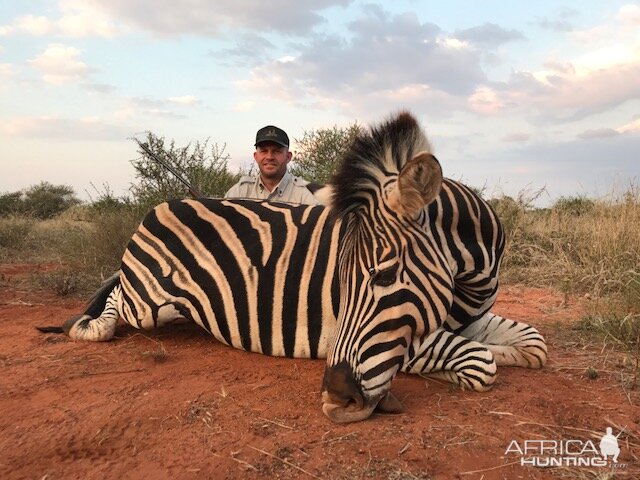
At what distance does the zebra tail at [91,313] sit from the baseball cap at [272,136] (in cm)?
208

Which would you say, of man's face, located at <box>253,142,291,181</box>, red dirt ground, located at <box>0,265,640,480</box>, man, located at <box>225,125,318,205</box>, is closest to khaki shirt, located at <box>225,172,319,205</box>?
man, located at <box>225,125,318,205</box>

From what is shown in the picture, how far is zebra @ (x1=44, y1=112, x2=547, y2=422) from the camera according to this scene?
7.25 ft

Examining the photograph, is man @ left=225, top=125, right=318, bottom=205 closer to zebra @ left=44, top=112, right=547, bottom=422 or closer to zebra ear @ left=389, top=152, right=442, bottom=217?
zebra @ left=44, top=112, right=547, bottom=422

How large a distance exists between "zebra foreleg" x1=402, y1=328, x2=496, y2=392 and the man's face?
3151 millimetres

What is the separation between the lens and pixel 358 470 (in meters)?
1.85

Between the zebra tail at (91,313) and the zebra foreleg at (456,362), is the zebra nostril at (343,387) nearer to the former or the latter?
A: the zebra foreleg at (456,362)

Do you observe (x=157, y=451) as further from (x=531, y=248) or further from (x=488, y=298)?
(x=531, y=248)

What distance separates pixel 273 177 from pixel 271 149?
0.31 m

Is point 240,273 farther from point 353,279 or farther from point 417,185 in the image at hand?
point 417,185

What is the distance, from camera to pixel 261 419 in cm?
232

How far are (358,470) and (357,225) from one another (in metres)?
1.05

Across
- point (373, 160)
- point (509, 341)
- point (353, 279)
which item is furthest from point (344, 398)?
point (509, 341)

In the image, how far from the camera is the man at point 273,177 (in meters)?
5.39

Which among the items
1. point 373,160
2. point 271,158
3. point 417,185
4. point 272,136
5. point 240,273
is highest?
point 272,136
